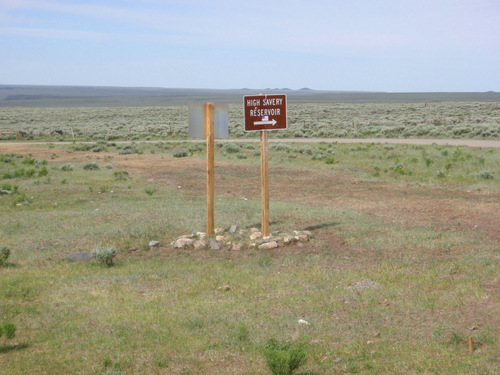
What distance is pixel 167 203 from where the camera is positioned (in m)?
16.9

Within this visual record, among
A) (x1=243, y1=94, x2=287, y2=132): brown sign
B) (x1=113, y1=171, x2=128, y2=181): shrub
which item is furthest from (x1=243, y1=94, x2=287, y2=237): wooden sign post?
(x1=113, y1=171, x2=128, y2=181): shrub

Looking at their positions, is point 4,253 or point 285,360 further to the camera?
point 4,253

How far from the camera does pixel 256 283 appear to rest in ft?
29.5

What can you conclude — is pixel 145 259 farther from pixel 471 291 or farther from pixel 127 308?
pixel 471 291

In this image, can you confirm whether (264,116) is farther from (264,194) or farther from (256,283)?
(256,283)

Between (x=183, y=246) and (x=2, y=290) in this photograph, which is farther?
(x=183, y=246)

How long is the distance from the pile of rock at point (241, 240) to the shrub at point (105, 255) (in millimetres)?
1499

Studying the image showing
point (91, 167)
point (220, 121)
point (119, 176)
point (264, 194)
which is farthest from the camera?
point (91, 167)

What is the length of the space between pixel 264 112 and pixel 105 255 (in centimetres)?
414

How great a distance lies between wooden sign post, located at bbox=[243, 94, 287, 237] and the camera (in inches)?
460

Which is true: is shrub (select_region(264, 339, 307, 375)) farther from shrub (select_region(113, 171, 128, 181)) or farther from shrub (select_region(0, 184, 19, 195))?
shrub (select_region(113, 171, 128, 181))

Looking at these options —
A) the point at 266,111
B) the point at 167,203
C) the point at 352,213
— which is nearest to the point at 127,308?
the point at 266,111

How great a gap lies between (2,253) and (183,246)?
128 inches

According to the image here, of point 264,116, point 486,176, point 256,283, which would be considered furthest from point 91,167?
point 256,283
